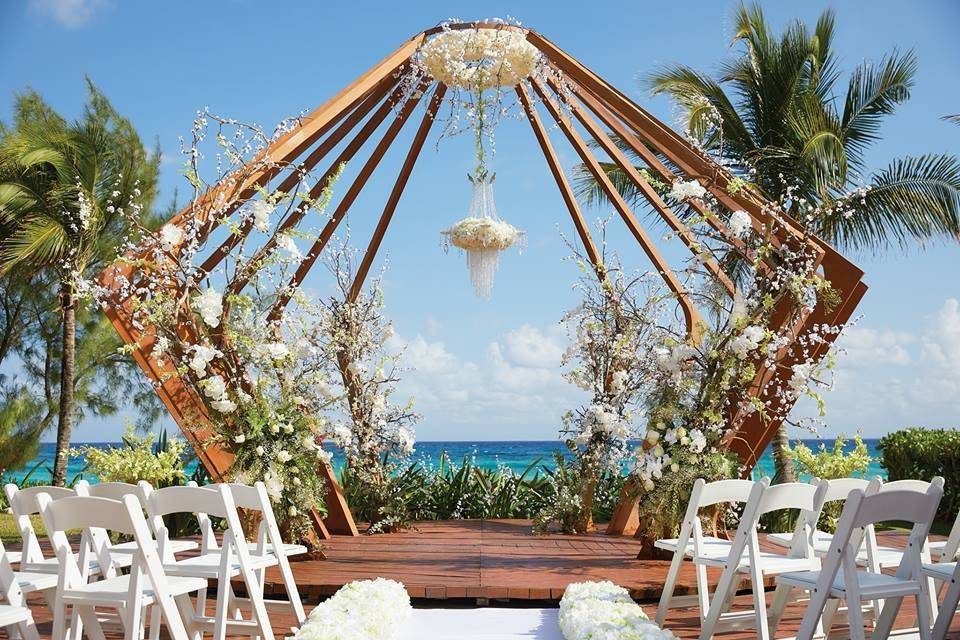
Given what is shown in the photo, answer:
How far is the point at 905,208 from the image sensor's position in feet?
36.3

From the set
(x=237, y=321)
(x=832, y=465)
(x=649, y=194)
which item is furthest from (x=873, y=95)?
(x=237, y=321)

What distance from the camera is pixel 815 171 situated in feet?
35.0

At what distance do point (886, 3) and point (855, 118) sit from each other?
1652 mm

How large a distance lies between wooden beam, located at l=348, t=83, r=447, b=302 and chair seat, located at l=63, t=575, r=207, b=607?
Answer: 15.0 feet

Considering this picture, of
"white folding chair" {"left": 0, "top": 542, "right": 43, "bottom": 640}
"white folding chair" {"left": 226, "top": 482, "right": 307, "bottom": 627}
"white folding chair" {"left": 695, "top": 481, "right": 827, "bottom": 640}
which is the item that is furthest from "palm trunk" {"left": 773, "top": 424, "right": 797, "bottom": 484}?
"white folding chair" {"left": 0, "top": 542, "right": 43, "bottom": 640}

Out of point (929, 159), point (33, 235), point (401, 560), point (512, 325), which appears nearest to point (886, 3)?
point (929, 159)

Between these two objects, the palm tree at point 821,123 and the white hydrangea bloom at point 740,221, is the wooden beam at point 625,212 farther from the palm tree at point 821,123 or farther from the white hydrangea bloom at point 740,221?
the palm tree at point 821,123

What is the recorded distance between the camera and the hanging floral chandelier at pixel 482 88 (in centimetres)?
711

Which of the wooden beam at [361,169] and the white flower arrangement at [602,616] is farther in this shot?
the wooden beam at [361,169]

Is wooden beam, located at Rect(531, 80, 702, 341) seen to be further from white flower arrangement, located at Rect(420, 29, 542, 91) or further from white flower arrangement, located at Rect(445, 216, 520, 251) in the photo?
white flower arrangement, located at Rect(445, 216, 520, 251)

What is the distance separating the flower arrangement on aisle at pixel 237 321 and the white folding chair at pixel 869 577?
3534 millimetres

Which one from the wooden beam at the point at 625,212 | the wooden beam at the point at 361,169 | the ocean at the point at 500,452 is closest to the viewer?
the wooden beam at the point at 625,212

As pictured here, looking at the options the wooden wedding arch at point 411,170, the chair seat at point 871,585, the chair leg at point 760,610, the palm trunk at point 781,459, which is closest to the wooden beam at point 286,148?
the wooden wedding arch at point 411,170

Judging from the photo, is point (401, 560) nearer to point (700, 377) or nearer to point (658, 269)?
point (700, 377)
